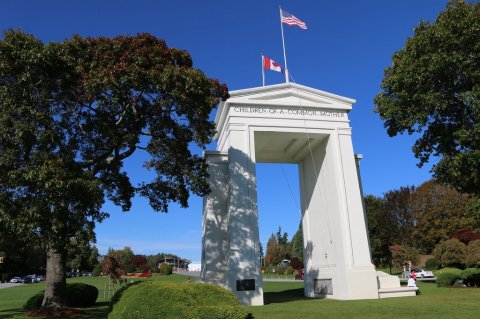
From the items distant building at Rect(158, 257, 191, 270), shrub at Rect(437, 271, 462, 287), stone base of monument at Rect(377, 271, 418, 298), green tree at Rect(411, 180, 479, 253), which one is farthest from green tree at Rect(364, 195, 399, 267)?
distant building at Rect(158, 257, 191, 270)

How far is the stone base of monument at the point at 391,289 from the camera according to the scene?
20484 mm

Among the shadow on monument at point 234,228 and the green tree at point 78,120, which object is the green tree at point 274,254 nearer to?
the shadow on monument at point 234,228

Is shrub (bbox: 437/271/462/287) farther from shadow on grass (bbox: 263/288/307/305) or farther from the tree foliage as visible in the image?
the tree foliage

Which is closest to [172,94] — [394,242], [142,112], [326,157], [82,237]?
[142,112]

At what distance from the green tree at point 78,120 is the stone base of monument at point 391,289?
35.6 ft

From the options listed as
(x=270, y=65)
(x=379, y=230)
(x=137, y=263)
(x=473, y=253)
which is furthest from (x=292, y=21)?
(x=137, y=263)

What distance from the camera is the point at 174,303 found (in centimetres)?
1088

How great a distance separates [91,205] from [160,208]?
5270mm

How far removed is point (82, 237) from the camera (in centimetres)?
1372

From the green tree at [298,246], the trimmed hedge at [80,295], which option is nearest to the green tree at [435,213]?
the green tree at [298,246]

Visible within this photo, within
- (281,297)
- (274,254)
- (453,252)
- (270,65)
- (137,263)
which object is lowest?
(281,297)

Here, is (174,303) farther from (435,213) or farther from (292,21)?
(435,213)

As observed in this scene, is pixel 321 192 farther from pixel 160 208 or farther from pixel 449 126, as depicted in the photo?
pixel 160 208

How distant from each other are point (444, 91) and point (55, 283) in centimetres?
1774
